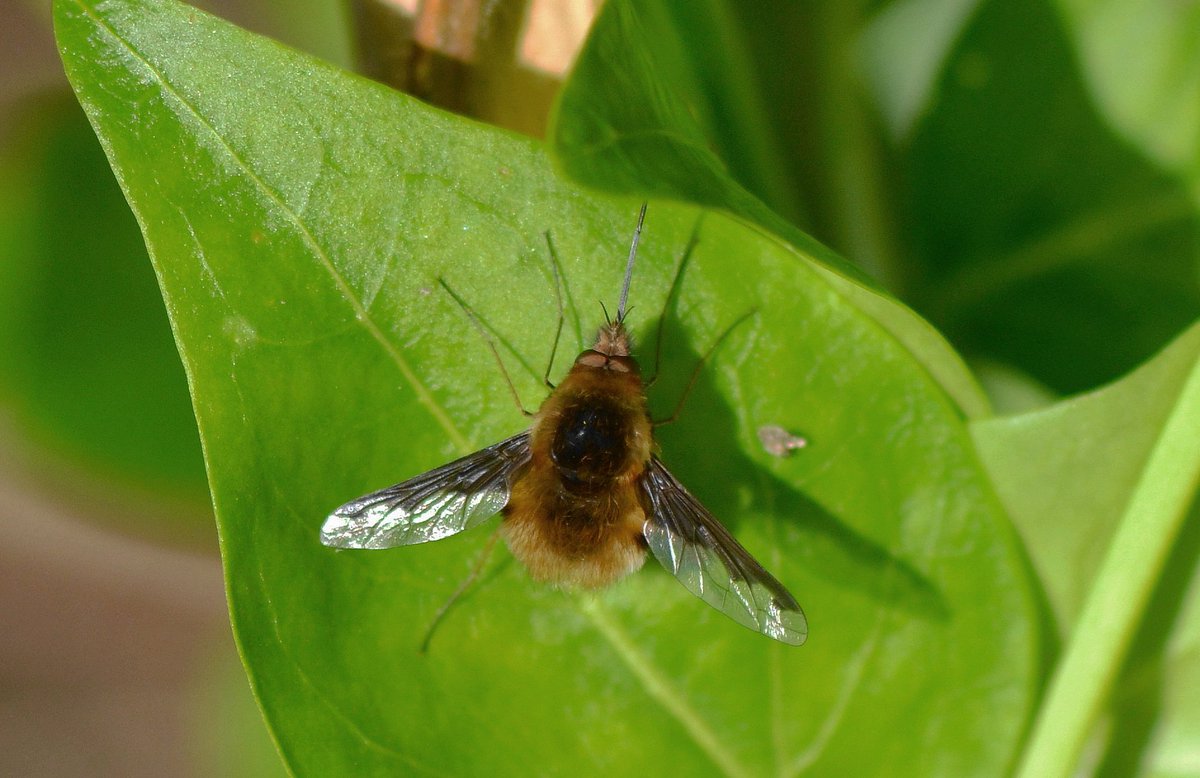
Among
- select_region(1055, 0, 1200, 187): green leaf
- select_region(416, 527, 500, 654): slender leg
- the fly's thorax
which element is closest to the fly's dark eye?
the fly's thorax

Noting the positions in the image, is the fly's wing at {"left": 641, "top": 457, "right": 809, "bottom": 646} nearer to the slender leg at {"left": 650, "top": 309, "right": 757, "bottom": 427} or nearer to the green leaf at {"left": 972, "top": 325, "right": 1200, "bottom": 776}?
the slender leg at {"left": 650, "top": 309, "right": 757, "bottom": 427}

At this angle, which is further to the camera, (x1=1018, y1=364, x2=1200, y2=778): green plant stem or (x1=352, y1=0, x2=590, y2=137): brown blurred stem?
(x1=352, y1=0, x2=590, y2=137): brown blurred stem

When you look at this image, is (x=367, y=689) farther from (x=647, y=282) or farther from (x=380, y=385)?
(x=647, y=282)

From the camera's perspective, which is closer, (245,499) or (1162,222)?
(245,499)

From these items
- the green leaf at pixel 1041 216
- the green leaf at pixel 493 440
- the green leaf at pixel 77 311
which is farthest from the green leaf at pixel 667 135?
the green leaf at pixel 77 311

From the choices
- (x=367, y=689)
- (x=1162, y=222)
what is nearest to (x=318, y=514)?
(x=367, y=689)

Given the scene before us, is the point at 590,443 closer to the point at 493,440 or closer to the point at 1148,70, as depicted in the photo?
the point at 493,440
